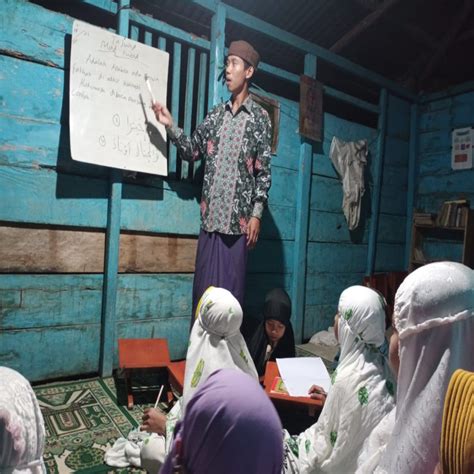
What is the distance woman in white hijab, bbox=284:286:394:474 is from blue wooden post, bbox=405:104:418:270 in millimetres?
3439

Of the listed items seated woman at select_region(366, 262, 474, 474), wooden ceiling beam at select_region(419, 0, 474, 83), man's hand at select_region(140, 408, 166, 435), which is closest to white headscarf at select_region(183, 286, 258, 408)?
man's hand at select_region(140, 408, 166, 435)

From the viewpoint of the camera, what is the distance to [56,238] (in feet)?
7.69

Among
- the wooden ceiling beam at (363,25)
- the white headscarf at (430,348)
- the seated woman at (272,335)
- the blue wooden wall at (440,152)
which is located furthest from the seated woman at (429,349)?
the blue wooden wall at (440,152)

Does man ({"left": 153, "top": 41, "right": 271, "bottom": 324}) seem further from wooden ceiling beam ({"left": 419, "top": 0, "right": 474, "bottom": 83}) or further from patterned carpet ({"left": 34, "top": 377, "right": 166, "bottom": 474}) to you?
wooden ceiling beam ({"left": 419, "top": 0, "right": 474, "bottom": 83})

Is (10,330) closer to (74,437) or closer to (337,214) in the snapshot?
(74,437)

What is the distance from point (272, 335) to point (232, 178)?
108 centimetres

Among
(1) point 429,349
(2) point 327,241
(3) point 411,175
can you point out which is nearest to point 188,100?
(2) point 327,241

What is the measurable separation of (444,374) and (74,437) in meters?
1.70

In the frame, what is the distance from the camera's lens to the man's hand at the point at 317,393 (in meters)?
1.82

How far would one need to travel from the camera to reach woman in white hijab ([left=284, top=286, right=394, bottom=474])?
4.11 feet

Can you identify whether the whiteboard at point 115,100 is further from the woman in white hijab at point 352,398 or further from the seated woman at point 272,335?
the woman in white hijab at point 352,398

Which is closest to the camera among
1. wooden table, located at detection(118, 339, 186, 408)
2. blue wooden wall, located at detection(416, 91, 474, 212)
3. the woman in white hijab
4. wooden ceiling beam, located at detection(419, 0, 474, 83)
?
the woman in white hijab

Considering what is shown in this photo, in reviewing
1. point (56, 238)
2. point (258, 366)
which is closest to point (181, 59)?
point (56, 238)

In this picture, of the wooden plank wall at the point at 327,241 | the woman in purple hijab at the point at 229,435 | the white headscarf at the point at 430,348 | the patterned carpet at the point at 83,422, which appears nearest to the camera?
the woman in purple hijab at the point at 229,435
